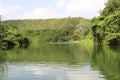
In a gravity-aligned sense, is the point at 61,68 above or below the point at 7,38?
below

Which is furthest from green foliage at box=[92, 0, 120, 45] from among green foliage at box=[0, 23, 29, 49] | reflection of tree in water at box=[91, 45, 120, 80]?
reflection of tree in water at box=[91, 45, 120, 80]


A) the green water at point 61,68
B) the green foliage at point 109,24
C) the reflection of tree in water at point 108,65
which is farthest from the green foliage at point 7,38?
the reflection of tree in water at point 108,65

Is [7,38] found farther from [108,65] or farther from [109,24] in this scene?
[108,65]

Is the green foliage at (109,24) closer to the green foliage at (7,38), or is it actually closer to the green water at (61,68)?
the green foliage at (7,38)

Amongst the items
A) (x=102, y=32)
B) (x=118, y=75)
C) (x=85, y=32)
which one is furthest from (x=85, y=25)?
(x=118, y=75)

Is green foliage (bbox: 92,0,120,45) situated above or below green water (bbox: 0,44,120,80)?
above

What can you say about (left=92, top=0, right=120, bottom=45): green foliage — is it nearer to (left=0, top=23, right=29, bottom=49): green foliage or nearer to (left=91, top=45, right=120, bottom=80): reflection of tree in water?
(left=0, top=23, right=29, bottom=49): green foliage

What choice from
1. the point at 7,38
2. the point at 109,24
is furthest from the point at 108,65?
the point at 7,38

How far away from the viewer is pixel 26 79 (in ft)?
63.5

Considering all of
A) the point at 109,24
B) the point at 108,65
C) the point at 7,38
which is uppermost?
the point at 109,24

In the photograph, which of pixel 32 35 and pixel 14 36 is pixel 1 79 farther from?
pixel 32 35

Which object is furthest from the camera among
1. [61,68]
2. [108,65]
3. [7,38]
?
[7,38]

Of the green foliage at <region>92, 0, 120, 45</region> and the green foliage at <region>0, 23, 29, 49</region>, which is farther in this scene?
the green foliage at <region>92, 0, 120, 45</region>

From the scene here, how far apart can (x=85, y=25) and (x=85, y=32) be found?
11.7 feet
